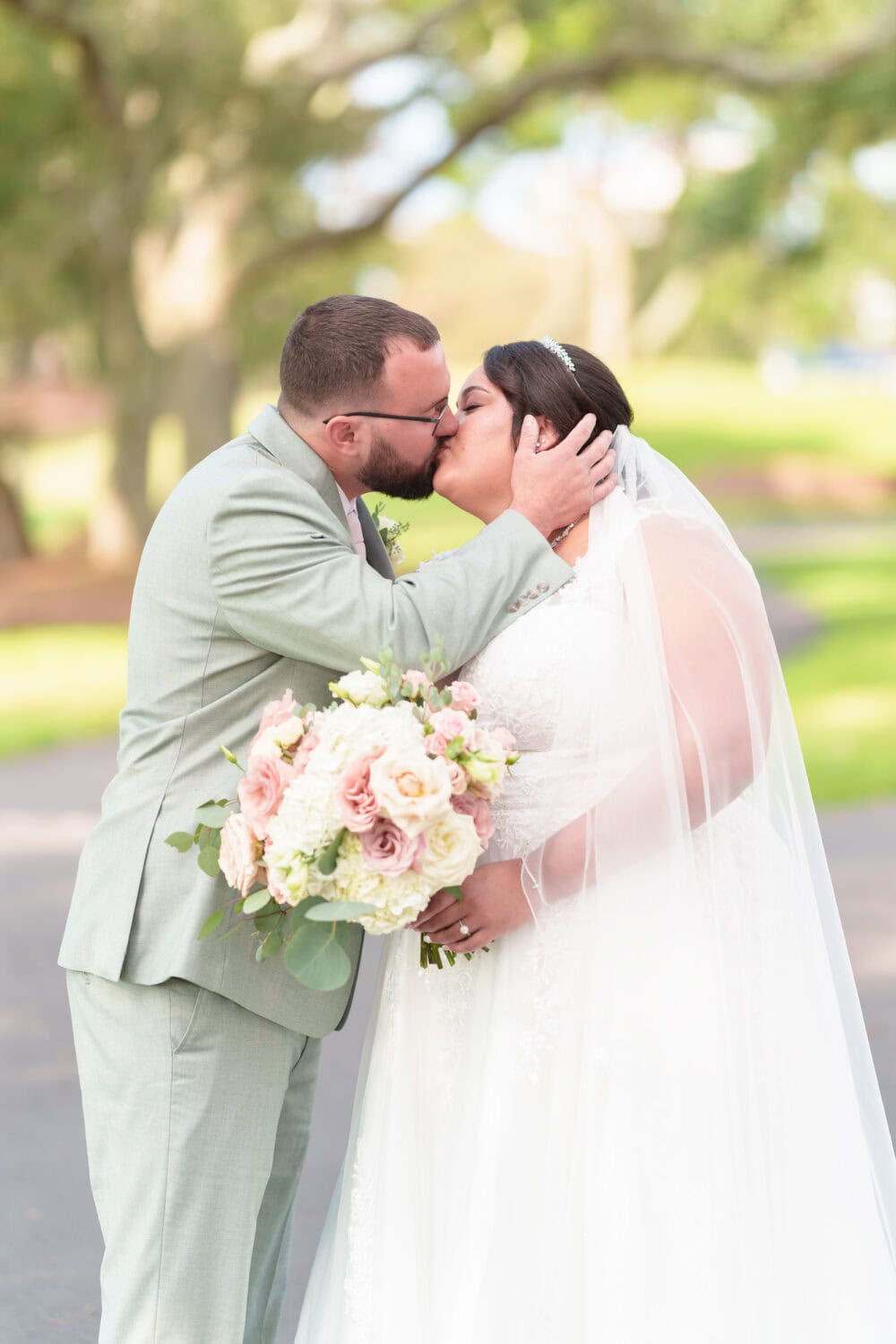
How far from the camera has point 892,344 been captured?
3155 inches

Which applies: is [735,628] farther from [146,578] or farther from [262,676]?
[146,578]

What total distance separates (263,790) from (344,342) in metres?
0.94

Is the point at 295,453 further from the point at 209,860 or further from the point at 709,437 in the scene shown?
the point at 709,437

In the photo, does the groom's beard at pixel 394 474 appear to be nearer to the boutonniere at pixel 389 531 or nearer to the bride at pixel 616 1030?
the bride at pixel 616 1030

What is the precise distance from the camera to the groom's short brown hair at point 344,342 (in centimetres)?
315

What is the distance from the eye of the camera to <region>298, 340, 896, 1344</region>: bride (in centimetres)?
316

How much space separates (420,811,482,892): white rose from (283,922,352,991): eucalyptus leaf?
0.21 m

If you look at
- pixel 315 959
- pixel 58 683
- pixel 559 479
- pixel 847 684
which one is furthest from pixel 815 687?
pixel 315 959

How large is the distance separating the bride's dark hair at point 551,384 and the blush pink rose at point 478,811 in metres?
0.88

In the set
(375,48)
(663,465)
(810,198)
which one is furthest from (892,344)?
(663,465)

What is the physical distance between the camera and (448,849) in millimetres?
2814

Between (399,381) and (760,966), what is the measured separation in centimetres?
146

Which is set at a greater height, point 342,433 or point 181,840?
point 342,433

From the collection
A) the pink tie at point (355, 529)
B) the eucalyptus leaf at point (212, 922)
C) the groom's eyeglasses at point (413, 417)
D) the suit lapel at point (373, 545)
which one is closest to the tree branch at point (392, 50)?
the suit lapel at point (373, 545)
